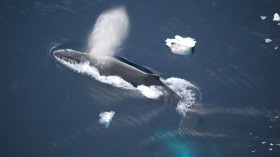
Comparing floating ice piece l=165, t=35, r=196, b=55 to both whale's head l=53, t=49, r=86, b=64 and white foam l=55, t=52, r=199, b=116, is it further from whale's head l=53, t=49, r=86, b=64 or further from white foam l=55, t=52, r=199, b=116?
whale's head l=53, t=49, r=86, b=64

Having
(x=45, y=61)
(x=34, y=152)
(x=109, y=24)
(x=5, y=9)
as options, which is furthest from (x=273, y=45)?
(x=5, y=9)

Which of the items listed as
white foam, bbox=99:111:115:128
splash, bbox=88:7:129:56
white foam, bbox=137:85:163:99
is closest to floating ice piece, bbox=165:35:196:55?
splash, bbox=88:7:129:56

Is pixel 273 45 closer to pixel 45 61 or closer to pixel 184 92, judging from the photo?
pixel 184 92

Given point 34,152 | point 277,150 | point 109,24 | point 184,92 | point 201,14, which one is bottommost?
point 34,152

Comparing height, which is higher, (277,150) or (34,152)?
(277,150)

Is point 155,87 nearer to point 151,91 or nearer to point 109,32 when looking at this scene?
point 151,91

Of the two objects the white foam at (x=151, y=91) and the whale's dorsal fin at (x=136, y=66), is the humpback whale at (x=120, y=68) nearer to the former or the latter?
the whale's dorsal fin at (x=136, y=66)

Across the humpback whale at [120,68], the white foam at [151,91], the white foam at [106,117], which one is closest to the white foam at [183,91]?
the humpback whale at [120,68]
